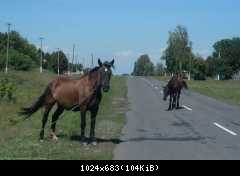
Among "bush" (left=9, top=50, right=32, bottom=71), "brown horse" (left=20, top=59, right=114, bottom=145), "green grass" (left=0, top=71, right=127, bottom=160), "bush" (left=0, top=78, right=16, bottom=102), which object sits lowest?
"green grass" (left=0, top=71, right=127, bottom=160)

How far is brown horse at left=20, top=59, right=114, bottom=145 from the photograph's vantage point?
13242 mm

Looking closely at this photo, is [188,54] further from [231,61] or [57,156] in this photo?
[57,156]

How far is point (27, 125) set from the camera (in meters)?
20.0

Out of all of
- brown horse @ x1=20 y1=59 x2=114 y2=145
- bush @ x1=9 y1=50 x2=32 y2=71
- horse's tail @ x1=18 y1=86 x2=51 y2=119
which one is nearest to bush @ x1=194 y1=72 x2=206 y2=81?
bush @ x1=9 y1=50 x2=32 y2=71

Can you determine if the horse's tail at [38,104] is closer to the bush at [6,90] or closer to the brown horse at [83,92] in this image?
the brown horse at [83,92]

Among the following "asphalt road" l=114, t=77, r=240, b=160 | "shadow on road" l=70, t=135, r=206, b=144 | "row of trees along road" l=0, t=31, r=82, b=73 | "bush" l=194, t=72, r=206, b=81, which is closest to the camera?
"asphalt road" l=114, t=77, r=240, b=160

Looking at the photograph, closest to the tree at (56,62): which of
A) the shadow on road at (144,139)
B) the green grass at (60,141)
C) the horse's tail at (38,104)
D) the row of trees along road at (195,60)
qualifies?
the row of trees along road at (195,60)

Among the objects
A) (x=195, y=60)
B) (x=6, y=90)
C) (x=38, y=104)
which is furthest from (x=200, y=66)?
(x=38, y=104)

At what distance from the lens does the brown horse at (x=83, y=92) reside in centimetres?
1324

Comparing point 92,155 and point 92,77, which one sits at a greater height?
point 92,77

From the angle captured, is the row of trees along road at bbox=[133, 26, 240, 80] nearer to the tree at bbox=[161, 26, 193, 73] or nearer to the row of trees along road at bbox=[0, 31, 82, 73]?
the tree at bbox=[161, 26, 193, 73]

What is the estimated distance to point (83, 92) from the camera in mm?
13828
